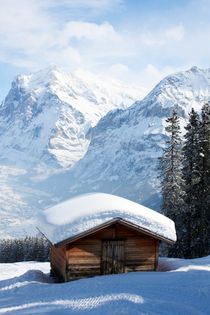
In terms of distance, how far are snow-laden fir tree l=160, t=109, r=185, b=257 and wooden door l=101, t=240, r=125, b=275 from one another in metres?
16.8

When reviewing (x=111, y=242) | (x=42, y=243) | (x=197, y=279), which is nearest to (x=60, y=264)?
(x=111, y=242)

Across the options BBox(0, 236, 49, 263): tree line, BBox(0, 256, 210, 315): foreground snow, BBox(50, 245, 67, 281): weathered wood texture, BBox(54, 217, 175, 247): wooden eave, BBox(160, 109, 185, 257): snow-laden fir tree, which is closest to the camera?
BBox(0, 256, 210, 315): foreground snow

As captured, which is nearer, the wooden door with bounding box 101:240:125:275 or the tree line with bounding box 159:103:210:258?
the wooden door with bounding box 101:240:125:275

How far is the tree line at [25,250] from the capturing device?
328 ft

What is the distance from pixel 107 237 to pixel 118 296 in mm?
9985

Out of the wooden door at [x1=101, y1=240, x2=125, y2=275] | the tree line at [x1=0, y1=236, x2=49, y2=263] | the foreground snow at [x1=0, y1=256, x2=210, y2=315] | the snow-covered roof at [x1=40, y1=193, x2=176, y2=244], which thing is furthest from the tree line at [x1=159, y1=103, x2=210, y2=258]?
the tree line at [x1=0, y1=236, x2=49, y2=263]

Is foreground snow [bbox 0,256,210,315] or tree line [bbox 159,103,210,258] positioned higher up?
tree line [bbox 159,103,210,258]

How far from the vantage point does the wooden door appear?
27.6m

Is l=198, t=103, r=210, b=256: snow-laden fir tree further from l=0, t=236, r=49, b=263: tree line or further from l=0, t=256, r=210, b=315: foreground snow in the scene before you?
l=0, t=236, r=49, b=263: tree line

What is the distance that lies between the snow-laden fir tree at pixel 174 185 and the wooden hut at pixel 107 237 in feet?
50.5

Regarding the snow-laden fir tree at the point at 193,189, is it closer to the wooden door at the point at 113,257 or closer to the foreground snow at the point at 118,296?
the wooden door at the point at 113,257

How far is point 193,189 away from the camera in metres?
44.5

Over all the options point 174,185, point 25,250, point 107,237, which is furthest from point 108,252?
point 25,250

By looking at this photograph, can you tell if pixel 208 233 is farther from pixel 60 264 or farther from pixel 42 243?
pixel 42 243
